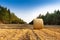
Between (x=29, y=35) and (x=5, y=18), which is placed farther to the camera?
(x=5, y=18)

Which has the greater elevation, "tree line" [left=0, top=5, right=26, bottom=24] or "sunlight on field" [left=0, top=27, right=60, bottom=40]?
"tree line" [left=0, top=5, right=26, bottom=24]

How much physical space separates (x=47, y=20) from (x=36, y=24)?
91.6 feet

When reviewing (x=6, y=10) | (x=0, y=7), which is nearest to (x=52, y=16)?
(x=0, y=7)

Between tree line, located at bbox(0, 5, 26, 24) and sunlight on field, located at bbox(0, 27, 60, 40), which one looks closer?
sunlight on field, located at bbox(0, 27, 60, 40)

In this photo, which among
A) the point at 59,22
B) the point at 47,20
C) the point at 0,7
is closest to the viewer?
the point at 59,22

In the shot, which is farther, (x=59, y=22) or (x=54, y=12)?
(x=54, y=12)

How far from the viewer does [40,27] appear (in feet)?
55.9

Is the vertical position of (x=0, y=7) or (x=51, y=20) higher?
(x=0, y=7)

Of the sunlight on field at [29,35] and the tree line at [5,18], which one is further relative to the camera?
the tree line at [5,18]

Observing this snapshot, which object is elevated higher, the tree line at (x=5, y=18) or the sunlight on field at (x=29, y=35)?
the tree line at (x=5, y=18)

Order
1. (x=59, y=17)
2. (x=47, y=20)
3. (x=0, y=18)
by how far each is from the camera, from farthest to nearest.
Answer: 1. (x=0, y=18)
2. (x=47, y=20)
3. (x=59, y=17)

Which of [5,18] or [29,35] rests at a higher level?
[5,18]

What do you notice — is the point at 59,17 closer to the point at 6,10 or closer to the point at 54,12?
the point at 54,12

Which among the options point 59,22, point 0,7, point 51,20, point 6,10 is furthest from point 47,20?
point 6,10
